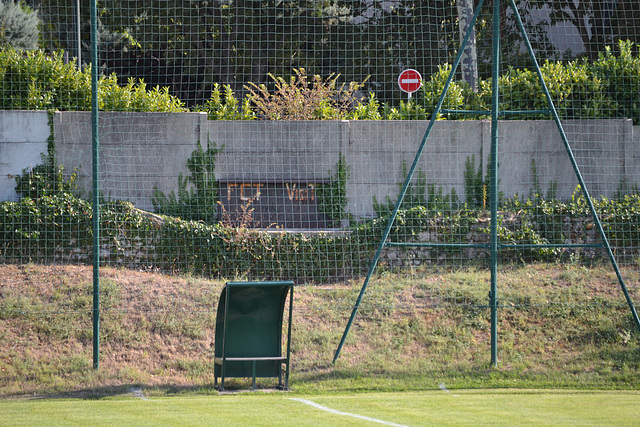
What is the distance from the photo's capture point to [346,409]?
6.66 meters

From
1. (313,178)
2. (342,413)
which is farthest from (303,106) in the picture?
(342,413)

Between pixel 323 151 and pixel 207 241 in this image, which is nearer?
pixel 207 241

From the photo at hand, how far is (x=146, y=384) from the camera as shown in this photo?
26.5 feet

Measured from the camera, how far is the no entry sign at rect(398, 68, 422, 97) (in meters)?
14.9

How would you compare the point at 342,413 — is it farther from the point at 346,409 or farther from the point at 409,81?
the point at 409,81

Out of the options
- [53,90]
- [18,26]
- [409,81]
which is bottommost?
[53,90]

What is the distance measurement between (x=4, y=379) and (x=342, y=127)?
7.01 meters

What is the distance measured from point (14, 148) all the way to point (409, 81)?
8.30m

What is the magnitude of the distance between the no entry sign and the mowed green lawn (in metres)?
8.66

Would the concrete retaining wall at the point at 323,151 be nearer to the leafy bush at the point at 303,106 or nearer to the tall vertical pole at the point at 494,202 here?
the leafy bush at the point at 303,106


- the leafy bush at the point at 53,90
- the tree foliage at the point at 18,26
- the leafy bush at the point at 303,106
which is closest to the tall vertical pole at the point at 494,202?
the leafy bush at the point at 303,106

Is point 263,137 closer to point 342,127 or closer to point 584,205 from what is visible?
point 342,127

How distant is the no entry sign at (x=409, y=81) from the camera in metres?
14.9

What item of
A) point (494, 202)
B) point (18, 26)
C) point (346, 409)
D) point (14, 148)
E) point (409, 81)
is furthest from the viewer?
point (18, 26)
